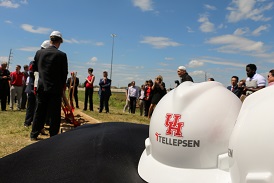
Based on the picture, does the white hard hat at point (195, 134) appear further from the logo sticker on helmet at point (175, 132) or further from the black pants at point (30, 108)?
the black pants at point (30, 108)

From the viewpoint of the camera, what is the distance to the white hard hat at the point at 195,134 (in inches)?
85.7

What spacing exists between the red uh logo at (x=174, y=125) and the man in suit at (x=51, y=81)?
3.28 meters

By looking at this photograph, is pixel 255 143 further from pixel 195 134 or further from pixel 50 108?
pixel 50 108

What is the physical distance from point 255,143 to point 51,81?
4.09m

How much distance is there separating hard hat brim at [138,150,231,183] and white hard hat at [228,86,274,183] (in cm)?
29

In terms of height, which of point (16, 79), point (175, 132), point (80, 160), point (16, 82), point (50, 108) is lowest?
point (80, 160)

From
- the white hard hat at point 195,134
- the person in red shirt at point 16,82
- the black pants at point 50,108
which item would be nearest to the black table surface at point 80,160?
the white hard hat at point 195,134

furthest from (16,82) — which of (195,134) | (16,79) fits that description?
(195,134)

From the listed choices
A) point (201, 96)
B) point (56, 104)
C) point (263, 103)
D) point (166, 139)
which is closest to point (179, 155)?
point (166, 139)

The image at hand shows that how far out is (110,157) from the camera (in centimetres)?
279

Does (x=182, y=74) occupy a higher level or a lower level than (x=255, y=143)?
higher

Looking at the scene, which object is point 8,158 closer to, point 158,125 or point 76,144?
point 76,144

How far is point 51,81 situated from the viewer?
5.17 metres

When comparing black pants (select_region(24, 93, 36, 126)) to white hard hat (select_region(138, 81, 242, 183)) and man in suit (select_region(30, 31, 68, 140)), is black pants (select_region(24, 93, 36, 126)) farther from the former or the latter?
white hard hat (select_region(138, 81, 242, 183))
